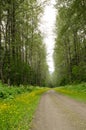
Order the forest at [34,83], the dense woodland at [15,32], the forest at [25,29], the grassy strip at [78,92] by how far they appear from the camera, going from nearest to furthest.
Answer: the forest at [34,83] → the grassy strip at [78,92] → the forest at [25,29] → the dense woodland at [15,32]

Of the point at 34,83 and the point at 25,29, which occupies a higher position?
the point at 25,29

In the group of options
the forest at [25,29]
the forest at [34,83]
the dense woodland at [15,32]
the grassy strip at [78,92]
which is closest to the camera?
the forest at [34,83]

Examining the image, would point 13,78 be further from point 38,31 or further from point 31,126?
point 31,126

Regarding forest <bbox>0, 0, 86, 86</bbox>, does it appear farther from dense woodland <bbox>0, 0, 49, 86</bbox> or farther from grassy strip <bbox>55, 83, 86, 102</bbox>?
grassy strip <bbox>55, 83, 86, 102</bbox>

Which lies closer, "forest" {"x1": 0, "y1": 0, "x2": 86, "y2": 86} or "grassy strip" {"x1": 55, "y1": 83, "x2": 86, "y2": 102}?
"grassy strip" {"x1": 55, "y1": 83, "x2": 86, "y2": 102}

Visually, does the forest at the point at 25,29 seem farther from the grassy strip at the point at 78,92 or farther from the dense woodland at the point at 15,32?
the grassy strip at the point at 78,92

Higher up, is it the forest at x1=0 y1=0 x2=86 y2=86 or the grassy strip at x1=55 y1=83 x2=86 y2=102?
the forest at x1=0 y1=0 x2=86 y2=86

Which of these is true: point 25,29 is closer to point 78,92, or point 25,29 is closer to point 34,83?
point 78,92

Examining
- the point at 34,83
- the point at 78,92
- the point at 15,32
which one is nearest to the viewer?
the point at 78,92

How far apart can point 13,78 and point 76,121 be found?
1175 inches

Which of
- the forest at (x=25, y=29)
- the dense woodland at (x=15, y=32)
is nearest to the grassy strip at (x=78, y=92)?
the forest at (x=25, y=29)

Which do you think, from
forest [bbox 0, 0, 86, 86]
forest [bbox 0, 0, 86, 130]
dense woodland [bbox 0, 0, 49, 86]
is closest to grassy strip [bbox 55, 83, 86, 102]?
forest [bbox 0, 0, 86, 130]

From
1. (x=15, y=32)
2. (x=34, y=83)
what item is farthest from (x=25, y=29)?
(x=34, y=83)

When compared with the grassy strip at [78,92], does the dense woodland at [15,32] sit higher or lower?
higher
